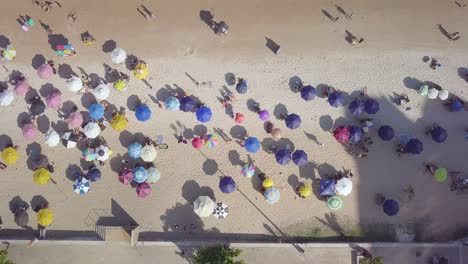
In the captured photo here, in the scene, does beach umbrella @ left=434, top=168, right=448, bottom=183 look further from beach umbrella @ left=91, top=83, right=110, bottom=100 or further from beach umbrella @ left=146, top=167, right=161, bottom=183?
beach umbrella @ left=91, top=83, right=110, bottom=100

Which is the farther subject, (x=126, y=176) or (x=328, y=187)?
(x=328, y=187)

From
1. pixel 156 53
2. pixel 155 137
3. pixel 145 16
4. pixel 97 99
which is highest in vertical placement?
pixel 145 16

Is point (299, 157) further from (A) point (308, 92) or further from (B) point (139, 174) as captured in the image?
(B) point (139, 174)

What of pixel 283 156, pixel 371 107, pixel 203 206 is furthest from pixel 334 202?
pixel 203 206

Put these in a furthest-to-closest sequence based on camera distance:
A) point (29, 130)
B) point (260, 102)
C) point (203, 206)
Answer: point (260, 102) < point (29, 130) < point (203, 206)

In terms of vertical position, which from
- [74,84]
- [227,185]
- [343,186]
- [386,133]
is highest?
[74,84]

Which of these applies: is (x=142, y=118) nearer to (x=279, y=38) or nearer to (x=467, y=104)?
(x=279, y=38)

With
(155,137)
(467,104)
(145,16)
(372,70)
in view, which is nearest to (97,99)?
(155,137)
